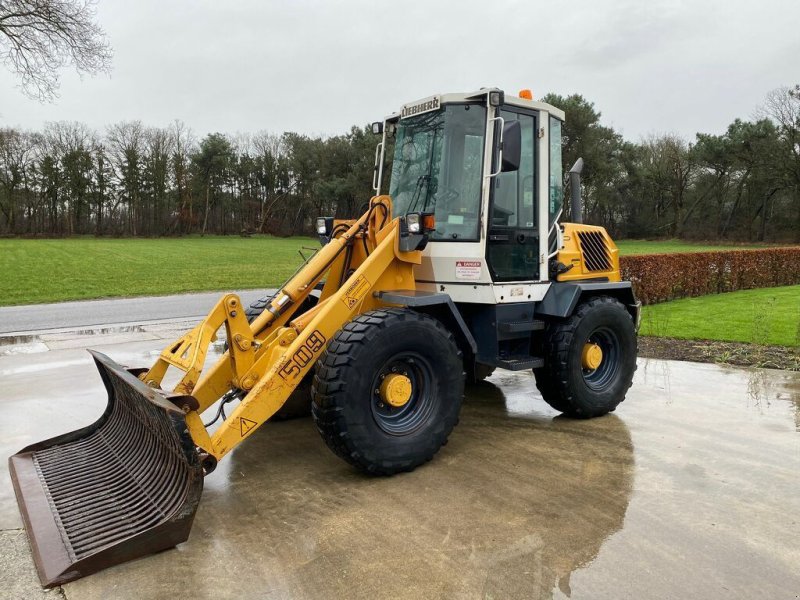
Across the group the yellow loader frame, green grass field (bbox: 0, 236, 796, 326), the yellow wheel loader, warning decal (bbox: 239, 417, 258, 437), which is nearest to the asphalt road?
green grass field (bbox: 0, 236, 796, 326)

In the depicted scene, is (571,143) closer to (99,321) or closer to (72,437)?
(99,321)

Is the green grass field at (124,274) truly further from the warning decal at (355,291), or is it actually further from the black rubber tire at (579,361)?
the black rubber tire at (579,361)

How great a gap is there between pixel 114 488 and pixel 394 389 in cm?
185

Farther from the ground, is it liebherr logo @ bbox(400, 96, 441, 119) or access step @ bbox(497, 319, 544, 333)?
liebherr logo @ bbox(400, 96, 441, 119)

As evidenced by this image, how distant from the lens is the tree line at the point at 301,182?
Answer: 4538 cm

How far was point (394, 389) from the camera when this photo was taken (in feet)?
14.0

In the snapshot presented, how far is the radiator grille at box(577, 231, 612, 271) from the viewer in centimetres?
605

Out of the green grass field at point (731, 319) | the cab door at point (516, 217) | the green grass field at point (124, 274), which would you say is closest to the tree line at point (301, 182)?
the green grass field at point (124, 274)

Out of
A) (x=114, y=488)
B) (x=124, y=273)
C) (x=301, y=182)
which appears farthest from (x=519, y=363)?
(x=301, y=182)

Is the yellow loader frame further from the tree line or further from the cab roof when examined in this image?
the tree line

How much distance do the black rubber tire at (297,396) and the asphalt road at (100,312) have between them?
770 cm

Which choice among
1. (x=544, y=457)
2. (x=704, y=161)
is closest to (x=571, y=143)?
(x=704, y=161)

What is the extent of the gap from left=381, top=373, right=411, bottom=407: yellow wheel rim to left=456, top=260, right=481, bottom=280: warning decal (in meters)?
1.18

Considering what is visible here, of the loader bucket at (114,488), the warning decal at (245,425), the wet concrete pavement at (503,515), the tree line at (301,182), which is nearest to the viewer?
the wet concrete pavement at (503,515)
